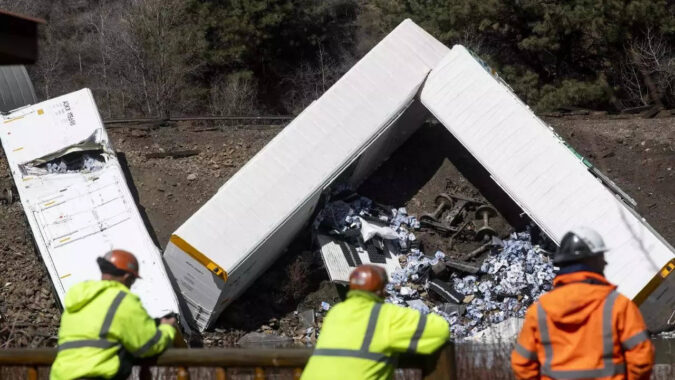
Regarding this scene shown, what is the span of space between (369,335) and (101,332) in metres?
1.49

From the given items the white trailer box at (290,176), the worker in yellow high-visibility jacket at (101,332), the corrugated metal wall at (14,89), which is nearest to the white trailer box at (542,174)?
the white trailer box at (290,176)

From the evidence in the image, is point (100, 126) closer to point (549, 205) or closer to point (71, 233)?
point (71, 233)

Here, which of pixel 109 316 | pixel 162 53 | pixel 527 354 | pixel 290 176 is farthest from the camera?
pixel 162 53

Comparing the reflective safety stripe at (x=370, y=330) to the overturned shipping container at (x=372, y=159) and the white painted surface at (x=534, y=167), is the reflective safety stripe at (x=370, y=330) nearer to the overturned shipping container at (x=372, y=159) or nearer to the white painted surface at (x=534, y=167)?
the overturned shipping container at (x=372, y=159)

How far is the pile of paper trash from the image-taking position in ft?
48.6

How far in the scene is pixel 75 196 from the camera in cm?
1469

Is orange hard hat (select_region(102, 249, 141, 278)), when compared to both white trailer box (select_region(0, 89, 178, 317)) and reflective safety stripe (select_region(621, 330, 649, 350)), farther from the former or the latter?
white trailer box (select_region(0, 89, 178, 317))

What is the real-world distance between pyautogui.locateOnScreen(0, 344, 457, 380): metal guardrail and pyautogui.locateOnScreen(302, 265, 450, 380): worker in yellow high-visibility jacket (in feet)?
0.52

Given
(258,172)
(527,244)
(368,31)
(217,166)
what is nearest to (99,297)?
(258,172)

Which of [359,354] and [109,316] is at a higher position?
[109,316]

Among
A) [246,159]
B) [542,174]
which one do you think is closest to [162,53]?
[246,159]

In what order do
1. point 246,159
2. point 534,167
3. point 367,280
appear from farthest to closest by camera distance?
point 246,159
point 534,167
point 367,280

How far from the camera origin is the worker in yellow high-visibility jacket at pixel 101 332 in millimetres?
4734

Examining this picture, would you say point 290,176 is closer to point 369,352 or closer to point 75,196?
point 75,196
